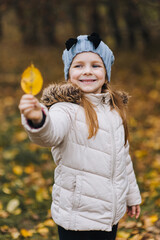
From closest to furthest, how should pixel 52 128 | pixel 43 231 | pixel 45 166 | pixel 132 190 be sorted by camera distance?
pixel 52 128
pixel 132 190
pixel 43 231
pixel 45 166

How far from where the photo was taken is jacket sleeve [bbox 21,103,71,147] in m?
1.45

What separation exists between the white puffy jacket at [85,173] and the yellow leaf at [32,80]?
1.08 ft

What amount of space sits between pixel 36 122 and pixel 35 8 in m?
6.11

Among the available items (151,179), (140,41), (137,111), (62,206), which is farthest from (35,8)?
(140,41)

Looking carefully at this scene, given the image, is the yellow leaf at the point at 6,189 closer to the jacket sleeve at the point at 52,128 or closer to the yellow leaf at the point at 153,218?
the yellow leaf at the point at 153,218

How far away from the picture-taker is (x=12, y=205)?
3232 mm

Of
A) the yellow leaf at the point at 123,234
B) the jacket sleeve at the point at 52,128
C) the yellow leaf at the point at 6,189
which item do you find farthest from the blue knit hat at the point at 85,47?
the yellow leaf at the point at 6,189

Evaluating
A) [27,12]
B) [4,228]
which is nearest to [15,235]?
[4,228]

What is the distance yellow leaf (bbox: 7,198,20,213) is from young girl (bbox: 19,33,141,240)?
141 cm

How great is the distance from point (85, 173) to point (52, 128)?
1.29 ft

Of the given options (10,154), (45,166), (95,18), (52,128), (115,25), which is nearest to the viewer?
(52,128)

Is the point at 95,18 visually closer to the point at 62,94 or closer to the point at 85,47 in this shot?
the point at 85,47

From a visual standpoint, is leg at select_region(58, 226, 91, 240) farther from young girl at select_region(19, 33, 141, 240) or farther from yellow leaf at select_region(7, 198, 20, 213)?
yellow leaf at select_region(7, 198, 20, 213)

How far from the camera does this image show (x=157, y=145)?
480 cm
